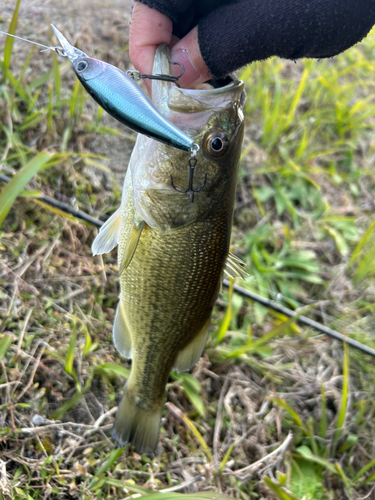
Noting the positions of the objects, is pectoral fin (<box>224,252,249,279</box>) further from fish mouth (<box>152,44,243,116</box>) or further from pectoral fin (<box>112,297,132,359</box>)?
fish mouth (<box>152,44,243,116</box>)

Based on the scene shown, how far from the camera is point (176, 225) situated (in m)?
1.75

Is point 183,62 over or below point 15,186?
over

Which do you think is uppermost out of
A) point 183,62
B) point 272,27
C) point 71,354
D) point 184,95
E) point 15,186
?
point 272,27

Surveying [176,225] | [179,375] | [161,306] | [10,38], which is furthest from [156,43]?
[179,375]

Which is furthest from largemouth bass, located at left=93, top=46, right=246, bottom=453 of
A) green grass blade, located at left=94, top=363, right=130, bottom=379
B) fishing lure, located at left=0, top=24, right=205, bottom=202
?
fishing lure, located at left=0, top=24, right=205, bottom=202

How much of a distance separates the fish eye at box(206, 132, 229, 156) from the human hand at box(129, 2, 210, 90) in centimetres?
39

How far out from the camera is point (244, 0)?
1.78 meters

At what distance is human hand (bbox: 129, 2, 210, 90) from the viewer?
5.60 feet

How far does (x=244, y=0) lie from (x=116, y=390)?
2.27m

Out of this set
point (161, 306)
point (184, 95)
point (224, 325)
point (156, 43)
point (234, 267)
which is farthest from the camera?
point (224, 325)

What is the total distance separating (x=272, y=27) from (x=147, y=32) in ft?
1.88

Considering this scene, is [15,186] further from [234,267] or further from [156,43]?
[234,267]

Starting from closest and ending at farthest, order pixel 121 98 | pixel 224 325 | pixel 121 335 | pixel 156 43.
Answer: pixel 121 98 < pixel 156 43 < pixel 121 335 < pixel 224 325

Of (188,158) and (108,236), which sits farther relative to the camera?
(108,236)
